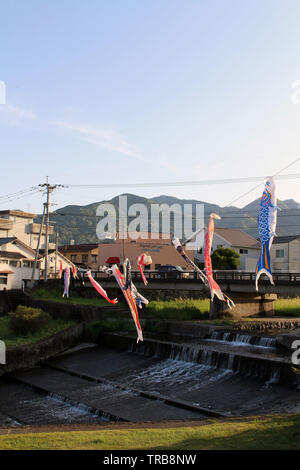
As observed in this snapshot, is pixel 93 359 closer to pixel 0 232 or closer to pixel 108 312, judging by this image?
pixel 108 312

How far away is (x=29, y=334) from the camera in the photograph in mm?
29219

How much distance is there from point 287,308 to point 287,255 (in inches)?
970

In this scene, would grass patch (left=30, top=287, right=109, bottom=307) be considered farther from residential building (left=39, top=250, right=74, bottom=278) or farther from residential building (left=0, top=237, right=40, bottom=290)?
residential building (left=39, top=250, right=74, bottom=278)

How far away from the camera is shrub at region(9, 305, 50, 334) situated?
1160 inches

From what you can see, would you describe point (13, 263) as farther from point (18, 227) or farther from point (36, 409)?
point (36, 409)

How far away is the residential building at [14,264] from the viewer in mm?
Result: 52594

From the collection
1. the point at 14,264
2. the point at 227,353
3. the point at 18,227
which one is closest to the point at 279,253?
the point at 14,264

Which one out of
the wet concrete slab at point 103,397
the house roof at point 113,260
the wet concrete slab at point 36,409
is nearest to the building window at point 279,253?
the house roof at point 113,260

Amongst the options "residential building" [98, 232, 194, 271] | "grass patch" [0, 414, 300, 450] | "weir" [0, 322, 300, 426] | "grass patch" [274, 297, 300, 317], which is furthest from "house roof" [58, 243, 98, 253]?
"grass patch" [0, 414, 300, 450]

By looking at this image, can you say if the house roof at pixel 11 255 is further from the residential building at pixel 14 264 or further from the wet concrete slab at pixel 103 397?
the wet concrete slab at pixel 103 397

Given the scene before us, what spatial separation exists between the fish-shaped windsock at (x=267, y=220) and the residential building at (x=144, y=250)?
51627 millimetres

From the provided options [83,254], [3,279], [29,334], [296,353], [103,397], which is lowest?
[103,397]

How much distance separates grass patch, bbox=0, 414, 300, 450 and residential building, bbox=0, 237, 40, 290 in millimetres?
43765
